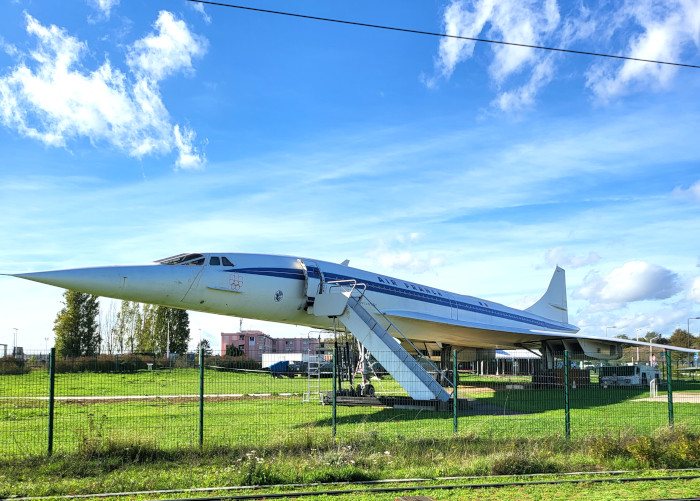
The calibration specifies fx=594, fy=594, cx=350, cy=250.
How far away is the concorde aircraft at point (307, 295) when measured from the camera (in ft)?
46.7

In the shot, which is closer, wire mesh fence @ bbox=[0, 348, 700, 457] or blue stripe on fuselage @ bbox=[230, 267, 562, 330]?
wire mesh fence @ bbox=[0, 348, 700, 457]

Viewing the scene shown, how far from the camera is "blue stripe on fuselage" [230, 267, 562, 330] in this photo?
17347 mm

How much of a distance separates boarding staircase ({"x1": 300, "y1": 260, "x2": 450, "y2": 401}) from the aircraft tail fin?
22.9 m

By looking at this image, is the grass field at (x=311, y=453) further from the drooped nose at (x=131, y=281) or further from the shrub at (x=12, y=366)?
the drooped nose at (x=131, y=281)

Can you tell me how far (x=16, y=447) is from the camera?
10438 mm

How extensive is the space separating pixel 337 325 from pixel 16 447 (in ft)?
34.5

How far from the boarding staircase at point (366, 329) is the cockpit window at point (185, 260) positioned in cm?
359

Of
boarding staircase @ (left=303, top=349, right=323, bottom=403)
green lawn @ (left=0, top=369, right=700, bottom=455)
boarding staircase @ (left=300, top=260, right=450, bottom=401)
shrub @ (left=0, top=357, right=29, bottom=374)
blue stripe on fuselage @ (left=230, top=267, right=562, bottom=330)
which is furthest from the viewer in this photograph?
boarding staircase @ (left=303, top=349, right=323, bottom=403)

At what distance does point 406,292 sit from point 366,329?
576 cm

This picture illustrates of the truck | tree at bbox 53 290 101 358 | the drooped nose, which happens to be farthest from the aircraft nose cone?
tree at bbox 53 290 101 358

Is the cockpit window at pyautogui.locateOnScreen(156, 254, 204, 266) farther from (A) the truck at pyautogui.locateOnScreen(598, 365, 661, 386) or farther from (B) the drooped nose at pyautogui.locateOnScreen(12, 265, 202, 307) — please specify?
(A) the truck at pyautogui.locateOnScreen(598, 365, 661, 386)

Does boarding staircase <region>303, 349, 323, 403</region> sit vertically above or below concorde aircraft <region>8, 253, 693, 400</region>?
below

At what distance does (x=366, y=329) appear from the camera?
17000 millimetres

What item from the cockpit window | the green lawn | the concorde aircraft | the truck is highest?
the cockpit window
